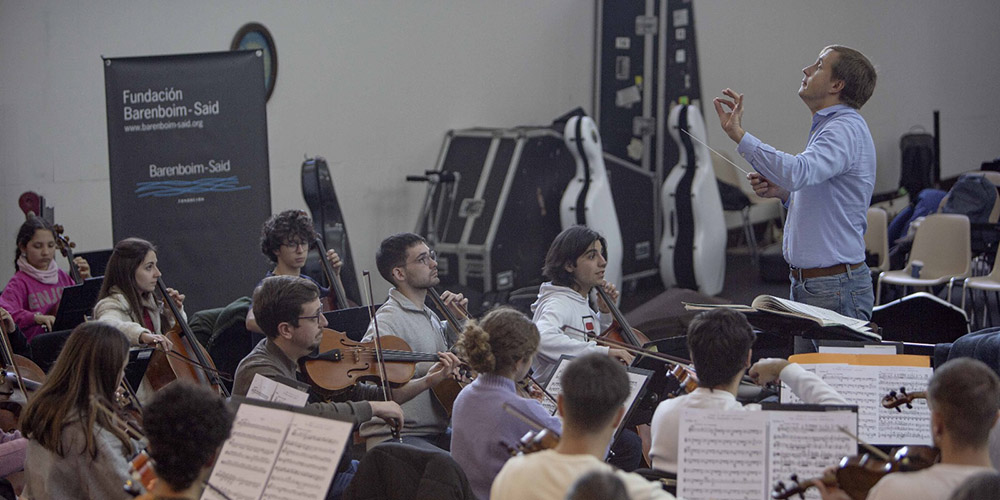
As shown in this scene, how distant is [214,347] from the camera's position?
400 cm

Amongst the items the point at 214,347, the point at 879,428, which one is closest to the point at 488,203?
the point at 214,347

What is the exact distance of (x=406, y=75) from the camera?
279 inches

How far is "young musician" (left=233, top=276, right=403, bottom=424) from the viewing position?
9.34 ft

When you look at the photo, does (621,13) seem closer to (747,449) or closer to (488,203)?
(488,203)

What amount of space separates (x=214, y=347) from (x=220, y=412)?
2.20 metres

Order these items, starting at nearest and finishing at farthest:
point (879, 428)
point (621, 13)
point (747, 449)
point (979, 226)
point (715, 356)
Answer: point (747, 449)
point (715, 356)
point (879, 428)
point (979, 226)
point (621, 13)

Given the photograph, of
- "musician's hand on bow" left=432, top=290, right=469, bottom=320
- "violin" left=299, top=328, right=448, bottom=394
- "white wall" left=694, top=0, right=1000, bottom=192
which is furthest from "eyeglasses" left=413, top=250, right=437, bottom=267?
"white wall" left=694, top=0, right=1000, bottom=192

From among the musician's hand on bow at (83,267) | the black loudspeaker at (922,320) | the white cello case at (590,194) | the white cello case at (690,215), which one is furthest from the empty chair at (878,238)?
the musician's hand on bow at (83,267)

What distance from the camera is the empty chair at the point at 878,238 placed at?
6.46m

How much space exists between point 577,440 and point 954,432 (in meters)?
0.70

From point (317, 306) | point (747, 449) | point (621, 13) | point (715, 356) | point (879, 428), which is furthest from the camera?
point (621, 13)

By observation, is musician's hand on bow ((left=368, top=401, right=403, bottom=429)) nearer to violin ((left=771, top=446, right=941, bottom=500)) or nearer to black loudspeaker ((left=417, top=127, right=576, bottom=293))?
violin ((left=771, top=446, right=941, bottom=500))

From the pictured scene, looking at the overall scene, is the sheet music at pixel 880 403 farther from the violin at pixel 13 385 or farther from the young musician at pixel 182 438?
the violin at pixel 13 385

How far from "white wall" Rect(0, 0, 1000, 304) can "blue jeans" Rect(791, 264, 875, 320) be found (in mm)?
2822
